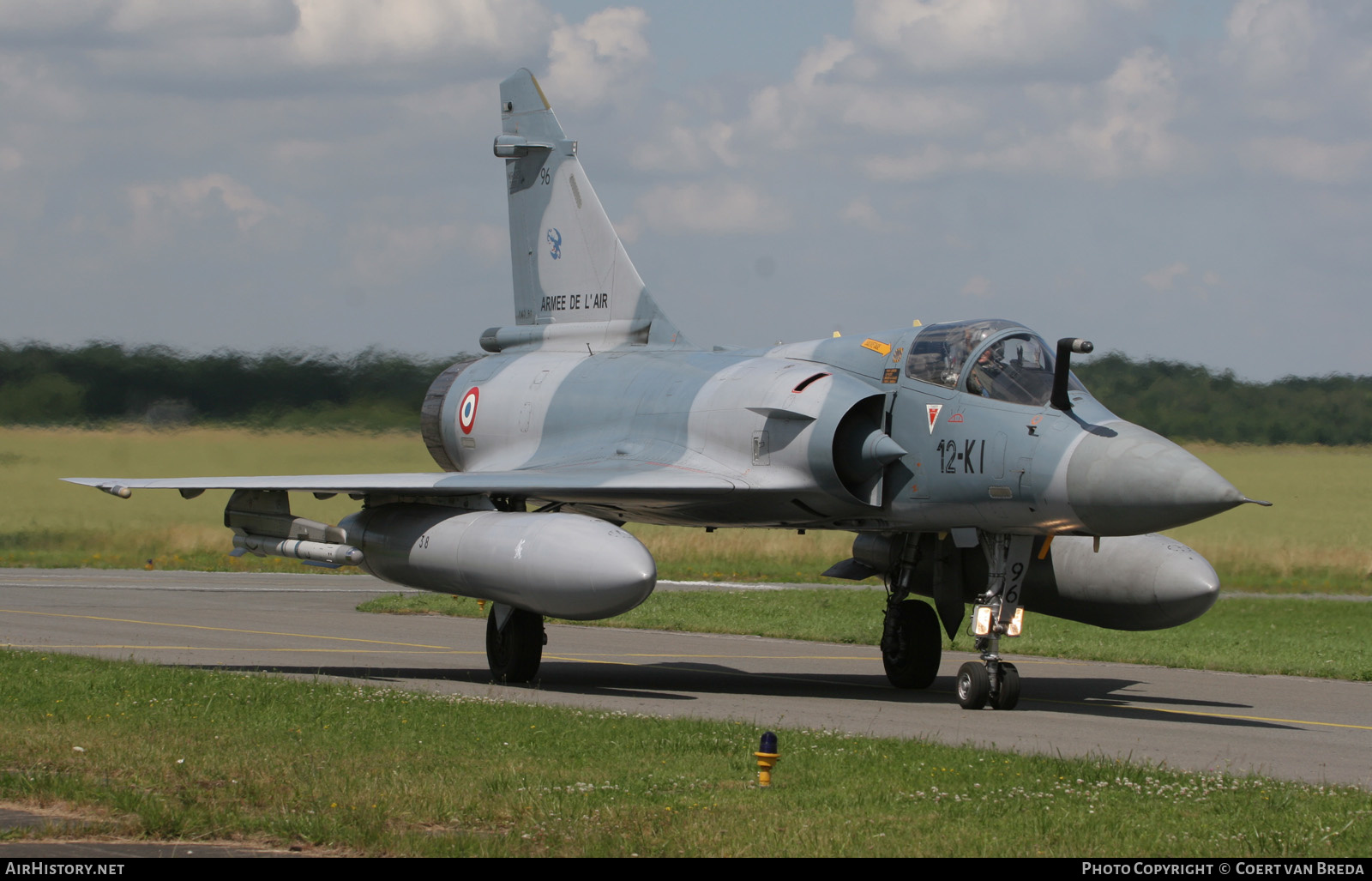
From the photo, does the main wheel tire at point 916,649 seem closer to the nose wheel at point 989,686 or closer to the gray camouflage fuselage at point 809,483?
the gray camouflage fuselage at point 809,483

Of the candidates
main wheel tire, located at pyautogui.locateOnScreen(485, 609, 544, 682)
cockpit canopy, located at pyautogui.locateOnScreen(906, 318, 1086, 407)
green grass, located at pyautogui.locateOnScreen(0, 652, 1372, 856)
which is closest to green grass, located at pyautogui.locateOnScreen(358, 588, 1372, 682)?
main wheel tire, located at pyautogui.locateOnScreen(485, 609, 544, 682)

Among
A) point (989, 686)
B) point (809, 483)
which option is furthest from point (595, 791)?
point (809, 483)

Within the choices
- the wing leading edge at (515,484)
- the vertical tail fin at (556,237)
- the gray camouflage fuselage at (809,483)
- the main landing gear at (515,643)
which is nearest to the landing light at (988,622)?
the gray camouflage fuselage at (809,483)

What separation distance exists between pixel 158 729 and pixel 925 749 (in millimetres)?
4912

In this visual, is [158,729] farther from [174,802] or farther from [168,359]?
[168,359]

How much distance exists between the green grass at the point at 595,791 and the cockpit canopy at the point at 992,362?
3584 mm

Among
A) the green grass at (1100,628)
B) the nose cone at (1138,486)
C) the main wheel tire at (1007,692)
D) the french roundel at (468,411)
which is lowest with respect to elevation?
the green grass at (1100,628)

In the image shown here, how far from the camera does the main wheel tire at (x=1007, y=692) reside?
12438mm

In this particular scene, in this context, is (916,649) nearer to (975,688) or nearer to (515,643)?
(975,688)

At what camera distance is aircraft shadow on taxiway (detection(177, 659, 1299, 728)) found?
43.8 ft

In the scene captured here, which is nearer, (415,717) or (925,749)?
(925,749)

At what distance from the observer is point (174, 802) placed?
746 centimetres
